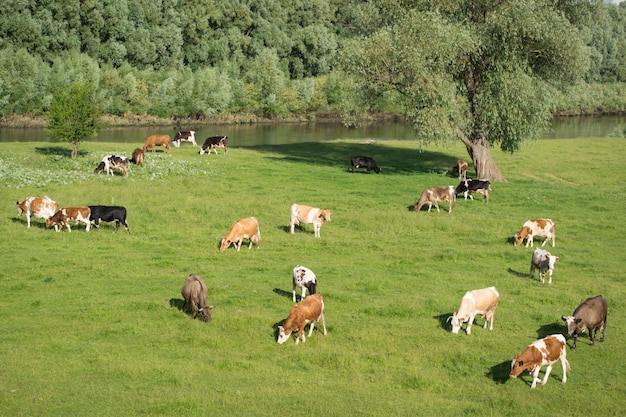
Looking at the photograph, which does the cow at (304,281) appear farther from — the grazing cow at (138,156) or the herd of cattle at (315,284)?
the grazing cow at (138,156)

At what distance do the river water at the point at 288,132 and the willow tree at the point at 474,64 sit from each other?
29.3 m

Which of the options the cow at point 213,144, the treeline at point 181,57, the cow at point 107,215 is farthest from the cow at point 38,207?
the treeline at point 181,57

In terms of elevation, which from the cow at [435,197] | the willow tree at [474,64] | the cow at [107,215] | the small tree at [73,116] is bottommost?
the cow at [107,215]

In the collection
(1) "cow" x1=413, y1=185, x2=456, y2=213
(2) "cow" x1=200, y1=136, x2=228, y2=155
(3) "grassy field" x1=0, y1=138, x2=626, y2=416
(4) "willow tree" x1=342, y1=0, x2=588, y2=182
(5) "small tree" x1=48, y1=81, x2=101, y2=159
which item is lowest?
(3) "grassy field" x1=0, y1=138, x2=626, y2=416

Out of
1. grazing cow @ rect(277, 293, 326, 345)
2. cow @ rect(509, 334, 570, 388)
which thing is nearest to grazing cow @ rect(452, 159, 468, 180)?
grazing cow @ rect(277, 293, 326, 345)

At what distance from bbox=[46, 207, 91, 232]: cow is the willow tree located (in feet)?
64.3

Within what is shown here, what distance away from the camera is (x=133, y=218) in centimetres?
3153

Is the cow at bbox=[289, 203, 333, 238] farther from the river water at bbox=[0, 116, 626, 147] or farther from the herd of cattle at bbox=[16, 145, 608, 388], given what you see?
the river water at bbox=[0, 116, 626, 147]

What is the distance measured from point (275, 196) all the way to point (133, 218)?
7.94 m

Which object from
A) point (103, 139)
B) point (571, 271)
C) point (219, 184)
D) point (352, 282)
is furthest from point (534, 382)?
point (103, 139)

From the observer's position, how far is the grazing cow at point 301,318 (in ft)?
59.5

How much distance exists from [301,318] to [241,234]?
30.4ft

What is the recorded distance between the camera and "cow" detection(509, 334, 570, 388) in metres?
16.5

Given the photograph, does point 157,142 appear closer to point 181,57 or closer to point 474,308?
point 474,308
